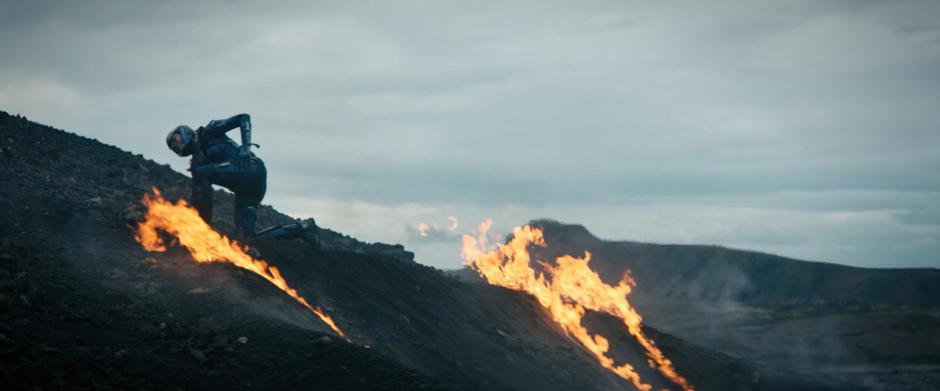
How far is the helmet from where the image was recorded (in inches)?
922

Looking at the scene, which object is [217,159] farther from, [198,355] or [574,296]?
[574,296]

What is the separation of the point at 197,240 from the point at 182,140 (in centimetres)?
318

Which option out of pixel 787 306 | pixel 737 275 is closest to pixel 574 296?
pixel 787 306

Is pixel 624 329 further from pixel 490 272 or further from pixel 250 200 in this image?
pixel 250 200

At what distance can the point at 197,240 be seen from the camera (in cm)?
2153

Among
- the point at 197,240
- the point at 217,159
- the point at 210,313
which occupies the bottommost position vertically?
the point at 210,313

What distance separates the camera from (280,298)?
19609 mm

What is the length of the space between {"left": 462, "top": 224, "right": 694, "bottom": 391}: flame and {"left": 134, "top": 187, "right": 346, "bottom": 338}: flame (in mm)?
13639

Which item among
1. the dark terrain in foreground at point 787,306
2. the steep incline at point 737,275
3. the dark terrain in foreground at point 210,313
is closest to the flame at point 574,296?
the dark terrain in foreground at point 210,313

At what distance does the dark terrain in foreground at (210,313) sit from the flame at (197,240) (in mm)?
397

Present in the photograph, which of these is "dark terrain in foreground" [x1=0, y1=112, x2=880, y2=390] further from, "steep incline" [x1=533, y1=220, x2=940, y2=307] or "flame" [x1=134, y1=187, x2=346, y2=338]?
"steep incline" [x1=533, y1=220, x2=940, y2=307]

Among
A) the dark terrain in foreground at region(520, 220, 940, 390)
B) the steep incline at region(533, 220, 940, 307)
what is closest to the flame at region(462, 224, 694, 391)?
the dark terrain in foreground at region(520, 220, 940, 390)

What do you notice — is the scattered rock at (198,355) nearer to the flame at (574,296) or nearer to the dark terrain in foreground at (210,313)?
the dark terrain in foreground at (210,313)

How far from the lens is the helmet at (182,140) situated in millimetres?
23406
